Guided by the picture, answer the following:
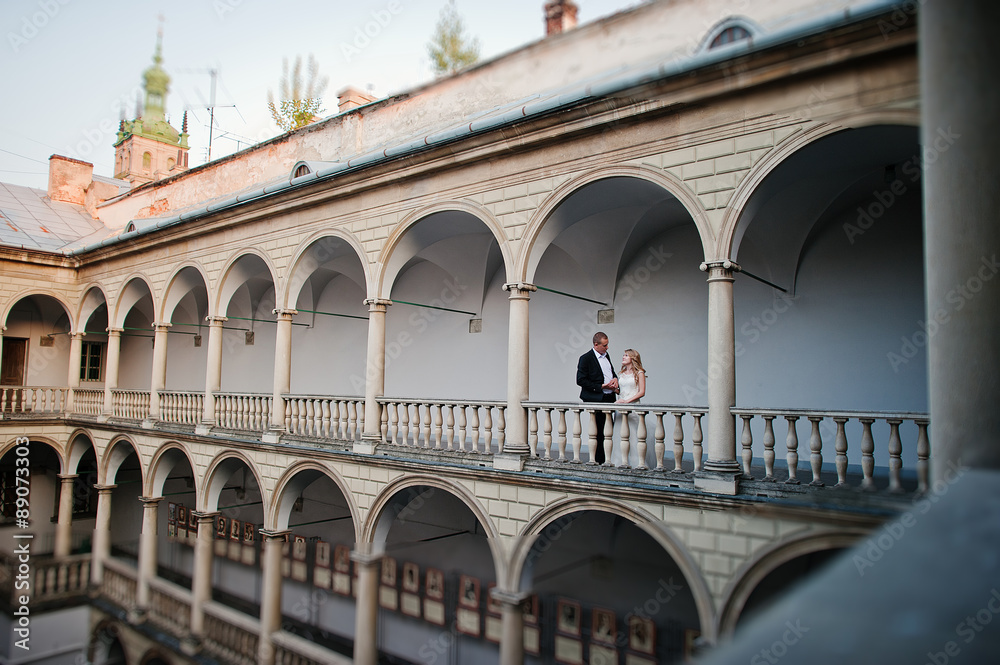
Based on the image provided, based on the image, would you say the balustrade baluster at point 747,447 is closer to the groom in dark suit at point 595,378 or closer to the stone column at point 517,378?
the groom in dark suit at point 595,378

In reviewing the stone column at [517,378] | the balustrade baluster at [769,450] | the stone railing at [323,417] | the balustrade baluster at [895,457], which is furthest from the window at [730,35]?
the stone railing at [323,417]

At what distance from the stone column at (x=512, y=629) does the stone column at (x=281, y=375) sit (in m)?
5.39

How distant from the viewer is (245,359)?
18406mm

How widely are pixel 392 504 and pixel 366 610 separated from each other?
63.2 inches

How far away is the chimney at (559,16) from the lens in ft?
40.3

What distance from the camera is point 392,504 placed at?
10.0m

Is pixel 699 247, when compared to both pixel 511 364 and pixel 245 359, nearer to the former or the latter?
pixel 511 364

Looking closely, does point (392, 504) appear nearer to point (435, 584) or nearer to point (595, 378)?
point (435, 584)

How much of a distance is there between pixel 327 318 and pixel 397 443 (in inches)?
294

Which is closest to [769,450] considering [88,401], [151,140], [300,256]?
[300,256]

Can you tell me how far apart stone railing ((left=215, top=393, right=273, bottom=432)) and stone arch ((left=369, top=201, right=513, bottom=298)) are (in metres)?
3.41

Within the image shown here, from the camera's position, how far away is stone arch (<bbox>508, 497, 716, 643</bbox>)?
657 cm

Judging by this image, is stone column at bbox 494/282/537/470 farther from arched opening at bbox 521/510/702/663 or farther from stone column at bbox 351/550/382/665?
stone column at bbox 351/550/382/665

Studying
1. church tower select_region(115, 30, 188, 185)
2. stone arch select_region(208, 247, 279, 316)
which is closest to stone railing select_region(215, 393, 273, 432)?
stone arch select_region(208, 247, 279, 316)
